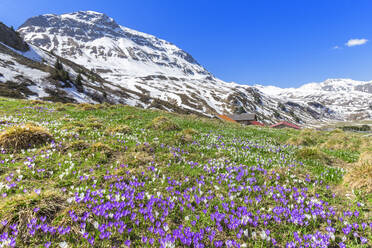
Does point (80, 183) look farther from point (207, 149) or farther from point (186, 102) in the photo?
point (186, 102)

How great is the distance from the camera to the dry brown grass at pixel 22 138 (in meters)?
7.06

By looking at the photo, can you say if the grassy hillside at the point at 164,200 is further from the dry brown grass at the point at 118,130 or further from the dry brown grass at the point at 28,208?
the dry brown grass at the point at 118,130

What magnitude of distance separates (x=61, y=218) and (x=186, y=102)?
431ft

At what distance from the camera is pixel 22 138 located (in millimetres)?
7363

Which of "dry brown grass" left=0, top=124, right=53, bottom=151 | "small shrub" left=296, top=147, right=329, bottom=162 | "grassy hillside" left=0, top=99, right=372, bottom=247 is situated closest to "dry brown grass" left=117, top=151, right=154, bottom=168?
"grassy hillside" left=0, top=99, right=372, bottom=247

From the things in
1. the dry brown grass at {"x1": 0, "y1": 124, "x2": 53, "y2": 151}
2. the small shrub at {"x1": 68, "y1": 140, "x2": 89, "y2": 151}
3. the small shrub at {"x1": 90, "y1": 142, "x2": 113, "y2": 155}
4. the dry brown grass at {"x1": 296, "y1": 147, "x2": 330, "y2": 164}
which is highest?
the dry brown grass at {"x1": 296, "y1": 147, "x2": 330, "y2": 164}

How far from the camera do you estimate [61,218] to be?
3.64 metres

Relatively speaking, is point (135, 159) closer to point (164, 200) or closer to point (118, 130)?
point (164, 200)

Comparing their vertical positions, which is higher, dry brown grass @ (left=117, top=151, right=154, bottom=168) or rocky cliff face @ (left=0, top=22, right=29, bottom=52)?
rocky cliff face @ (left=0, top=22, right=29, bottom=52)

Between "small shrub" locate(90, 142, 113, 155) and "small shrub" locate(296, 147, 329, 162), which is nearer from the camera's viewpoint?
"small shrub" locate(90, 142, 113, 155)

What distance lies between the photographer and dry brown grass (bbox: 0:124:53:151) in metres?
7.06

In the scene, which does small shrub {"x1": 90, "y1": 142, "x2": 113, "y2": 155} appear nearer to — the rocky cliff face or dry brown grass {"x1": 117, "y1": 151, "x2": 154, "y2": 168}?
dry brown grass {"x1": 117, "y1": 151, "x2": 154, "y2": 168}

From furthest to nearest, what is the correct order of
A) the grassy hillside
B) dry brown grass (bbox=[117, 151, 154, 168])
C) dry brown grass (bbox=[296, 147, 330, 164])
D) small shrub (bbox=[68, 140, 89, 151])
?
dry brown grass (bbox=[296, 147, 330, 164])
small shrub (bbox=[68, 140, 89, 151])
dry brown grass (bbox=[117, 151, 154, 168])
the grassy hillside

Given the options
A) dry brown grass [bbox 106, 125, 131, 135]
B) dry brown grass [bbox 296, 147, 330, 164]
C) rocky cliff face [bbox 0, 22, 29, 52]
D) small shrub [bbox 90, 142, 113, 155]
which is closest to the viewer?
small shrub [bbox 90, 142, 113, 155]
